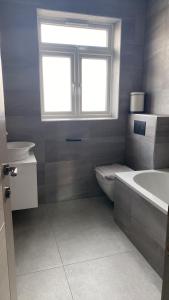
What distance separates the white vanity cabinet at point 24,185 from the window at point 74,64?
913 mm

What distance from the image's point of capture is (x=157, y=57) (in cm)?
268

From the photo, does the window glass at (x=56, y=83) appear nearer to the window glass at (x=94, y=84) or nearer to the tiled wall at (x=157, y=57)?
the window glass at (x=94, y=84)

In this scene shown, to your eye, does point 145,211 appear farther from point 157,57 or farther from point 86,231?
point 157,57

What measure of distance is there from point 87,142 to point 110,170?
19.6 inches

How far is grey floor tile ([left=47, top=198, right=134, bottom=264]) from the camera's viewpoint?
1994 millimetres

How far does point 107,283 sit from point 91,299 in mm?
185

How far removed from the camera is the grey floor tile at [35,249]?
1825 mm

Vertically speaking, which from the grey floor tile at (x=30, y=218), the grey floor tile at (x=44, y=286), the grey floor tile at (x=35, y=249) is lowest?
the grey floor tile at (x=44, y=286)

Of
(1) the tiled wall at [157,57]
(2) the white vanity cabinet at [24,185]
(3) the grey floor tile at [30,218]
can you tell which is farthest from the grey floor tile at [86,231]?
(1) the tiled wall at [157,57]

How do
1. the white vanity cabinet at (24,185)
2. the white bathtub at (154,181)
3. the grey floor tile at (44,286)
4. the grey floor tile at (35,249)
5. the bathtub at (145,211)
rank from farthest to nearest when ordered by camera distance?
the white bathtub at (154,181) → the white vanity cabinet at (24,185) → the grey floor tile at (35,249) → the bathtub at (145,211) → the grey floor tile at (44,286)

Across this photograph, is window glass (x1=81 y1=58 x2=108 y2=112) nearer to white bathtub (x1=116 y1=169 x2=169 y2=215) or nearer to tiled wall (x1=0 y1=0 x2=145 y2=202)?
tiled wall (x1=0 y1=0 x2=145 y2=202)

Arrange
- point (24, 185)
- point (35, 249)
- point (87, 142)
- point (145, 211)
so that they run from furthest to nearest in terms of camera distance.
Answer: point (87, 142)
point (24, 185)
point (35, 249)
point (145, 211)

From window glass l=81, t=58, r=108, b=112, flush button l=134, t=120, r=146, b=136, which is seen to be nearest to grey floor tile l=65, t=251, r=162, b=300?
flush button l=134, t=120, r=146, b=136

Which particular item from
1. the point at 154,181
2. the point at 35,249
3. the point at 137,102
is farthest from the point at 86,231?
the point at 137,102
